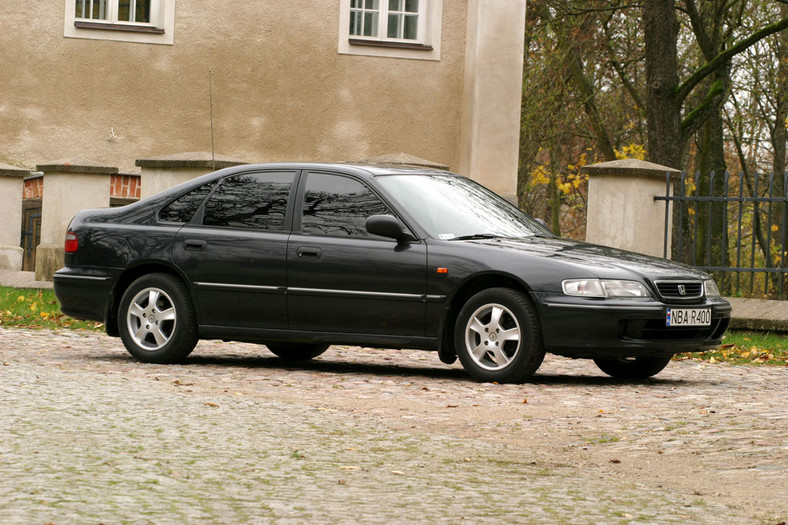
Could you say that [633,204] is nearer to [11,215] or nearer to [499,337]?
[499,337]

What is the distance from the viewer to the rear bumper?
11.4 m

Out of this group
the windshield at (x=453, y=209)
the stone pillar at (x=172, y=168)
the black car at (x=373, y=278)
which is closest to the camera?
the black car at (x=373, y=278)

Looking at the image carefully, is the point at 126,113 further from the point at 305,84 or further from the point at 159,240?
the point at 159,240

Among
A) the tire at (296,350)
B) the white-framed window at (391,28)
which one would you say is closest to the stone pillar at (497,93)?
the white-framed window at (391,28)

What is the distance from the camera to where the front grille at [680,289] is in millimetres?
10023

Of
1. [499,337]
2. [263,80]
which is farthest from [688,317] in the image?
[263,80]

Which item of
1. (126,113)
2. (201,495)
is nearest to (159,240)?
(201,495)

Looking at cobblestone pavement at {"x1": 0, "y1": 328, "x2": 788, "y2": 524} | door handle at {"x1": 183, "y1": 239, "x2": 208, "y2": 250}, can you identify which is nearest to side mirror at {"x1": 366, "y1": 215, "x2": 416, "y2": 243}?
cobblestone pavement at {"x1": 0, "y1": 328, "x2": 788, "y2": 524}

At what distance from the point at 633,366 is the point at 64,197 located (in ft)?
34.8

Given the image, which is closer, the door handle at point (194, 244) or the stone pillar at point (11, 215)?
the door handle at point (194, 244)

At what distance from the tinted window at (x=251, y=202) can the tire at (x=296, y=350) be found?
133 centimetres

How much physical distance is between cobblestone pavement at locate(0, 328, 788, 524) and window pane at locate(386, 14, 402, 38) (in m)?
13.2

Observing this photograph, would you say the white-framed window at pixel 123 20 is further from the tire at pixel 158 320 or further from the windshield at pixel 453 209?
the windshield at pixel 453 209

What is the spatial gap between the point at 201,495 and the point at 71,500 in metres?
0.49
